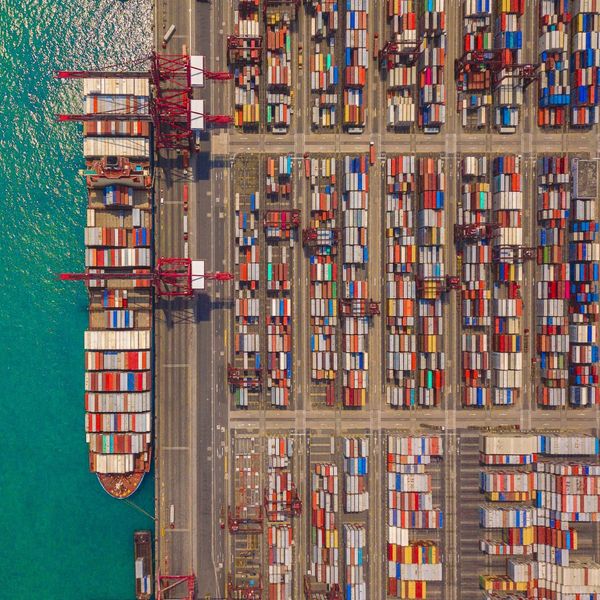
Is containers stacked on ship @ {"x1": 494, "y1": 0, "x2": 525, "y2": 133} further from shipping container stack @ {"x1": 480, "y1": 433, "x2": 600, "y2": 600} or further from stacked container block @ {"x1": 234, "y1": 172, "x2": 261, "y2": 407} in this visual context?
shipping container stack @ {"x1": 480, "y1": 433, "x2": 600, "y2": 600}

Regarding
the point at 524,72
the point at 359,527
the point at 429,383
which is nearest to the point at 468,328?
the point at 429,383

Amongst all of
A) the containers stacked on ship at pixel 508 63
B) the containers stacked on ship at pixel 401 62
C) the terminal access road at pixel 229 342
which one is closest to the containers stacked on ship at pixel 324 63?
the terminal access road at pixel 229 342

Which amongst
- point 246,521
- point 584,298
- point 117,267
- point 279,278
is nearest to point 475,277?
point 584,298

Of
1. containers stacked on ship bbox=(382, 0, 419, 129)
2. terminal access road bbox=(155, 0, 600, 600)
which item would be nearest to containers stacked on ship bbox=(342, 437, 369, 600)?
terminal access road bbox=(155, 0, 600, 600)

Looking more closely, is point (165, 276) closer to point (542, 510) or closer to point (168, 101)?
point (168, 101)

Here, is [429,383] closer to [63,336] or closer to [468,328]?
[468,328]

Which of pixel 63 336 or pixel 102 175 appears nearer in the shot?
pixel 102 175
